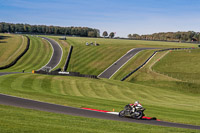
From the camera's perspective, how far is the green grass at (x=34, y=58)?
9272 cm

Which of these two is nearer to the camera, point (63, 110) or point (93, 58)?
point (63, 110)

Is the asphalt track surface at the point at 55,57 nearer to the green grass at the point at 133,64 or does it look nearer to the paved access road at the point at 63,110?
the green grass at the point at 133,64

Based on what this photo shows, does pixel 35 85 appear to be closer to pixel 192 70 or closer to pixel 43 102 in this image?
pixel 43 102

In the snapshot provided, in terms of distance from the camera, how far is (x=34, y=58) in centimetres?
10581

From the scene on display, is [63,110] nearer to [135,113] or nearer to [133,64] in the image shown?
[135,113]

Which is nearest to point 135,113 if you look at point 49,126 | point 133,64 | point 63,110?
point 63,110

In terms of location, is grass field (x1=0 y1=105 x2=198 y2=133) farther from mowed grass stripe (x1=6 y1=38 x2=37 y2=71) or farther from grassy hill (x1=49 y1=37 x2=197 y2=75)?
mowed grass stripe (x1=6 y1=38 x2=37 y2=71)

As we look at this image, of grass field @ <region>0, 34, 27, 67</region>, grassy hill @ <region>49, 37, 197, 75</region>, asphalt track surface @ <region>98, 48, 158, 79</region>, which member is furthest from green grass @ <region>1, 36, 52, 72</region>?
asphalt track surface @ <region>98, 48, 158, 79</region>

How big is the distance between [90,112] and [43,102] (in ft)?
21.1

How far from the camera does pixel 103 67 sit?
91.4 m

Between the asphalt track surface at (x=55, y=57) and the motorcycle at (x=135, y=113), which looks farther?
the asphalt track surface at (x=55, y=57)

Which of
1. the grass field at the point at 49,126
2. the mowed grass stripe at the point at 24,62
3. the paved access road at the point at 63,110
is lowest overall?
the mowed grass stripe at the point at 24,62

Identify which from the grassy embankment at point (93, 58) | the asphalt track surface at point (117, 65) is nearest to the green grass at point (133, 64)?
the asphalt track surface at point (117, 65)

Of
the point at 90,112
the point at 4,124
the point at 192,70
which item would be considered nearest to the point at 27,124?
the point at 4,124
